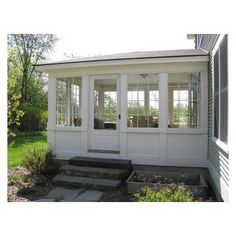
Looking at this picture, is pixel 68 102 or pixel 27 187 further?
pixel 68 102

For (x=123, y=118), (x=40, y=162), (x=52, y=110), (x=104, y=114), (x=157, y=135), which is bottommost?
(x=40, y=162)

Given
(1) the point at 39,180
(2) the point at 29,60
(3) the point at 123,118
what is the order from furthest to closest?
(2) the point at 29,60 → (3) the point at 123,118 → (1) the point at 39,180

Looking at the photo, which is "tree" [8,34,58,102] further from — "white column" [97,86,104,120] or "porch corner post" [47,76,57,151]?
"white column" [97,86,104,120]

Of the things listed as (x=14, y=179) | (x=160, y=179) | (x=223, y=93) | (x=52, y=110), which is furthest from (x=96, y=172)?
(x=223, y=93)

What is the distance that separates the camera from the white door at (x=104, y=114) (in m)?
7.91

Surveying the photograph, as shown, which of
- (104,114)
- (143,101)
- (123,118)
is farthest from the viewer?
(104,114)

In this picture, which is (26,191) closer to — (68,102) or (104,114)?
(68,102)

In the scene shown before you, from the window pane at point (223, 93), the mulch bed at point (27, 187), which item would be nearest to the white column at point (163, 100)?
the window pane at point (223, 93)

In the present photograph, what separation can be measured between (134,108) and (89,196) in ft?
9.27

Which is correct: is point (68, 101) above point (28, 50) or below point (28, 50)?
below

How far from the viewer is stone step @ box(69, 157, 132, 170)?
718 centimetres

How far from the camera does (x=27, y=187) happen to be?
20.7 ft

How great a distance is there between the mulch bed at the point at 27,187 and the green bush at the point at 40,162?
22 centimetres
